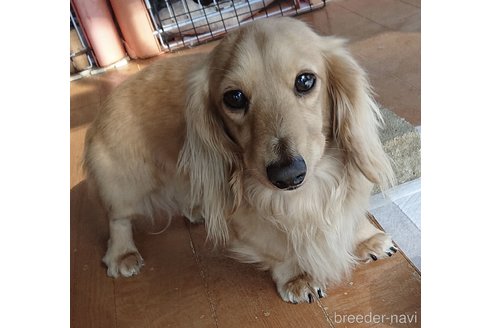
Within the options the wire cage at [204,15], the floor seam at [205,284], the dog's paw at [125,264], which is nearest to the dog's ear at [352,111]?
the floor seam at [205,284]

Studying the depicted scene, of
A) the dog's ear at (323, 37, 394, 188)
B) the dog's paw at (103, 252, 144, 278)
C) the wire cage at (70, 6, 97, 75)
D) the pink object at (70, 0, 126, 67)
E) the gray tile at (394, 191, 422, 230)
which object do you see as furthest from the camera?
the wire cage at (70, 6, 97, 75)

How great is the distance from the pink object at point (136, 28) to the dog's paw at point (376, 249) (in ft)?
9.37

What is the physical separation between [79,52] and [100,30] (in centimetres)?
33

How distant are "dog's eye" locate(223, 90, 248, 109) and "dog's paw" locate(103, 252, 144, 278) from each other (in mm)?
919

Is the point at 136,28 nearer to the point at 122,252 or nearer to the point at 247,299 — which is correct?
the point at 122,252

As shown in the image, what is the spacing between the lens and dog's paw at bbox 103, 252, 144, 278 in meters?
1.88

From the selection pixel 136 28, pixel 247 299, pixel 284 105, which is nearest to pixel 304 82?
pixel 284 105

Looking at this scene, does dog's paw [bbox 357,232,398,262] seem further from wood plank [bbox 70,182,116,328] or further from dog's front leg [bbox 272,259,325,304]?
wood plank [bbox 70,182,116,328]

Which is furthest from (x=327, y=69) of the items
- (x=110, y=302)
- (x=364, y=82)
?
(x=110, y=302)

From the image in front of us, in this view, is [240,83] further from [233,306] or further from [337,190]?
[233,306]

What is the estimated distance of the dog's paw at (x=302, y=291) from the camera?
1.56 metres

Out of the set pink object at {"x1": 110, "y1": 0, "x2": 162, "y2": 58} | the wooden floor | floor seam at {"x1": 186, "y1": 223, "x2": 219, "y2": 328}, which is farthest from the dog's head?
pink object at {"x1": 110, "y1": 0, "x2": 162, "y2": 58}

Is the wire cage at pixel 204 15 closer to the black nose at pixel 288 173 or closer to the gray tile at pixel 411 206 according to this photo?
the gray tile at pixel 411 206

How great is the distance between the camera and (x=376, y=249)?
164 centimetres
